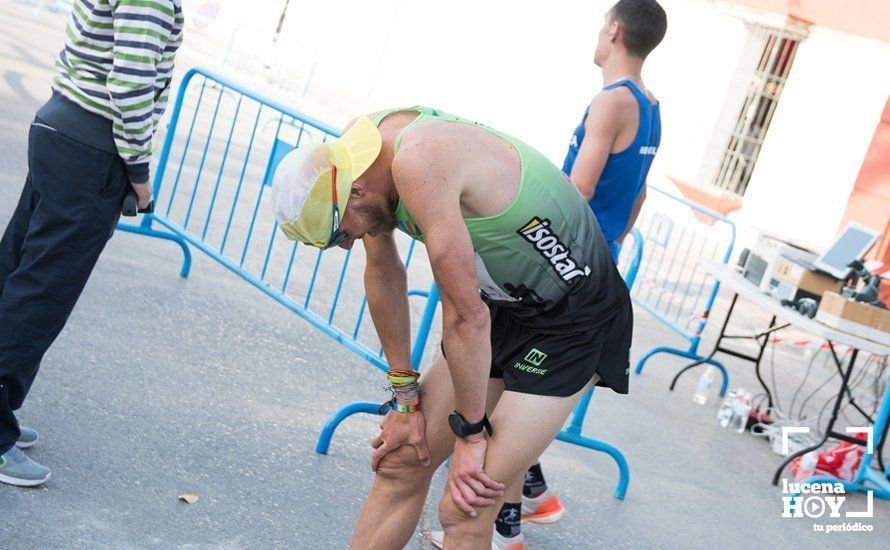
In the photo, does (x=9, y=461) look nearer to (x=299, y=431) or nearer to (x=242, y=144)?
(x=299, y=431)

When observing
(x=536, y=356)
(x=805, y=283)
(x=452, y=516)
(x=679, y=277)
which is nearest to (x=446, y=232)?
(x=536, y=356)

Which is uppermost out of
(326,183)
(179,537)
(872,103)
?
(872,103)

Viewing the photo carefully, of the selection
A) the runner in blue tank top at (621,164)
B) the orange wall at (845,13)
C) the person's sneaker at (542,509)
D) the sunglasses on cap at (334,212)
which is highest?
the orange wall at (845,13)

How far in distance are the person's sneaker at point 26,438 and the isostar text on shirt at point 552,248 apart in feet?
7.55

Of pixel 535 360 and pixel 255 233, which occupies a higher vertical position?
pixel 535 360

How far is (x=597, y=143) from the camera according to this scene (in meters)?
4.08

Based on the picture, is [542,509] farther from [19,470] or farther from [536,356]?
[19,470]

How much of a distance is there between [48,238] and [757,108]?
1813cm

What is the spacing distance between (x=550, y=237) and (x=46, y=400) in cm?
262

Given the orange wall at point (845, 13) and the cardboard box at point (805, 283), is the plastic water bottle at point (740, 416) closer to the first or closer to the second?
the cardboard box at point (805, 283)

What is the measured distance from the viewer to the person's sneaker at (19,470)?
3721 millimetres

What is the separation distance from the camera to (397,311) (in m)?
3.35

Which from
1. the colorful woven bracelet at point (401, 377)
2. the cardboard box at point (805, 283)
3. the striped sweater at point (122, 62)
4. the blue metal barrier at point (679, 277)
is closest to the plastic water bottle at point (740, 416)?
the blue metal barrier at point (679, 277)

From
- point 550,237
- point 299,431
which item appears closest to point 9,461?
point 299,431
